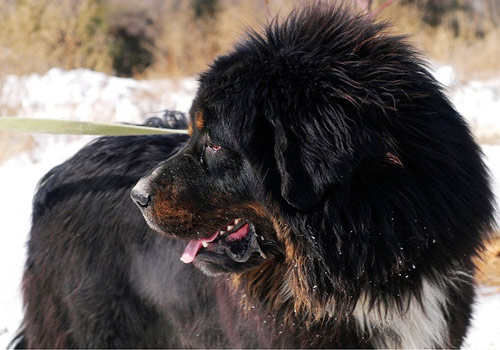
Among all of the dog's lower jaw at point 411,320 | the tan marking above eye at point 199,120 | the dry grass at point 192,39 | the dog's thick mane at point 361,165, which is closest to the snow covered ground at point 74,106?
the dry grass at point 192,39

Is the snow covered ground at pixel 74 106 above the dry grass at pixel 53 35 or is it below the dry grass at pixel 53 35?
below

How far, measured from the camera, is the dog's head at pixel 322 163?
2.10m

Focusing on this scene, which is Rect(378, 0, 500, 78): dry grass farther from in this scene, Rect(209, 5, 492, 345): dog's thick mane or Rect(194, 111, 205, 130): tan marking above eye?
Rect(194, 111, 205, 130): tan marking above eye

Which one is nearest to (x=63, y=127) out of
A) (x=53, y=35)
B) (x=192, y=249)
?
(x=192, y=249)

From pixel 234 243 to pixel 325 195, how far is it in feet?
1.74

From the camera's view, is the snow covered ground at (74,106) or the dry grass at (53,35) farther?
the dry grass at (53,35)

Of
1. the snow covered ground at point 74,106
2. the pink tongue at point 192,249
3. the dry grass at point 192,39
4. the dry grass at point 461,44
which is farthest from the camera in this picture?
the dry grass at point 192,39

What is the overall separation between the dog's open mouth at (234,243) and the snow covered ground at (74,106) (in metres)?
4.18

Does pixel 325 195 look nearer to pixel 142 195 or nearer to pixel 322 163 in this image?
pixel 322 163

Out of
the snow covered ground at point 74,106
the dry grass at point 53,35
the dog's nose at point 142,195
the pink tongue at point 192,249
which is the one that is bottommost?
the pink tongue at point 192,249

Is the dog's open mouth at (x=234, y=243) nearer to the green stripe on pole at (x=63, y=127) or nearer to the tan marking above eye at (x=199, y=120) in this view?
the tan marking above eye at (x=199, y=120)

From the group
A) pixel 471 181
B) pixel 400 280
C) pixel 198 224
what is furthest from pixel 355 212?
pixel 198 224

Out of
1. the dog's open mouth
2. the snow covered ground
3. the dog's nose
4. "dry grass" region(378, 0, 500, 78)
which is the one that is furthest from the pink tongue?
"dry grass" region(378, 0, 500, 78)

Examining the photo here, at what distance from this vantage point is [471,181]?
7.35ft
